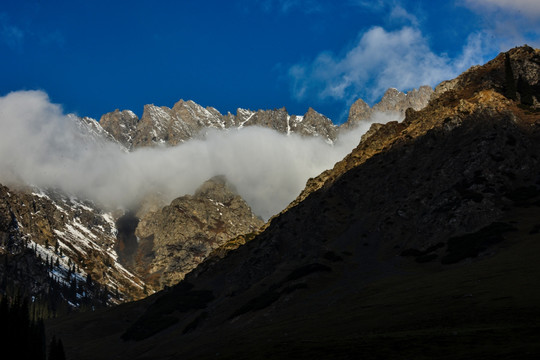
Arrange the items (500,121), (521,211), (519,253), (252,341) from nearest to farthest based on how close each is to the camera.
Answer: (252,341)
(519,253)
(521,211)
(500,121)

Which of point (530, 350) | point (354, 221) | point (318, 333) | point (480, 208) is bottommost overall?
point (530, 350)

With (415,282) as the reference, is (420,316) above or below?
below

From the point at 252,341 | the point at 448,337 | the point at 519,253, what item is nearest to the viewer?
the point at 448,337

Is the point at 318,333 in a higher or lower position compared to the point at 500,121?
lower

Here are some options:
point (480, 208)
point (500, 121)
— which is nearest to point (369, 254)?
point (480, 208)

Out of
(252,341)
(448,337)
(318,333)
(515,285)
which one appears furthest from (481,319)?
(252,341)

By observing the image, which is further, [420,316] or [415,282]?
[415,282]

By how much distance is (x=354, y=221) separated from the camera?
652ft

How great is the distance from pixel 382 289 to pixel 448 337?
54.8 m

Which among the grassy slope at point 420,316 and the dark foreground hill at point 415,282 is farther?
the dark foreground hill at point 415,282

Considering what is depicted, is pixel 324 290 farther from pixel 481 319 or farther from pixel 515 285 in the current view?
pixel 481 319

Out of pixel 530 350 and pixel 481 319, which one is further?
pixel 481 319

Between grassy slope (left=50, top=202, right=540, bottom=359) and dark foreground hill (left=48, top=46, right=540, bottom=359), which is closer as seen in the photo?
grassy slope (left=50, top=202, right=540, bottom=359)

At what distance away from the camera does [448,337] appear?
48.1 meters
